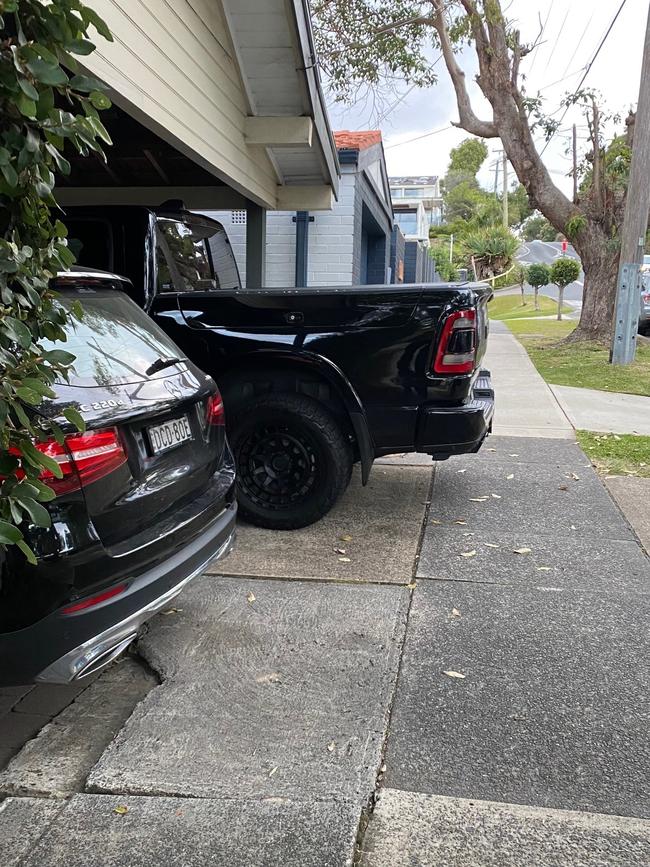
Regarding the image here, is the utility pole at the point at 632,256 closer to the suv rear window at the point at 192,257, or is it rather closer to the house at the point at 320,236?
the house at the point at 320,236

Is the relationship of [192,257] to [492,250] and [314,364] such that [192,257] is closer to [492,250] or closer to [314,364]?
[314,364]

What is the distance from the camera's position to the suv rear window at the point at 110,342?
2.75m

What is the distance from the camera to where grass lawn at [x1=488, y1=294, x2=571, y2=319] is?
1396 inches

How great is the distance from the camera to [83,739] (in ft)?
9.24

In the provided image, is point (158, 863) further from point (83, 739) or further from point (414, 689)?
point (414, 689)

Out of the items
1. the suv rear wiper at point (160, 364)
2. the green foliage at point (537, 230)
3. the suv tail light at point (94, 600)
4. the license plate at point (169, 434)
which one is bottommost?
the suv tail light at point (94, 600)

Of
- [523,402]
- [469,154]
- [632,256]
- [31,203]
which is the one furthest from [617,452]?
[469,154]

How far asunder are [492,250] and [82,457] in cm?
4649

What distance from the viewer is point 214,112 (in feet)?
20.6

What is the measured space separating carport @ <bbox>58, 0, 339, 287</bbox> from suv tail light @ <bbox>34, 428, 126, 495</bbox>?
99.5 inches

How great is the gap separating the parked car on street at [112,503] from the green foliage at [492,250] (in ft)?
149

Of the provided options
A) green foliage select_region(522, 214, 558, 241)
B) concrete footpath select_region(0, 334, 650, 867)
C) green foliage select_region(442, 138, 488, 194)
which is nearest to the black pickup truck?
concrete footpath select_region(0, 334, 650, 867)

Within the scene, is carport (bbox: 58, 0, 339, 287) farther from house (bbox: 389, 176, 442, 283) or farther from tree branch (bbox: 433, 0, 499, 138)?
house (bbox: 389, 176, 442, 283)

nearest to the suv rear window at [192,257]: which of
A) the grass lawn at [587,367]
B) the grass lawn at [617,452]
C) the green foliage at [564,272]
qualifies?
the grass lawn at [617,452]
